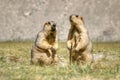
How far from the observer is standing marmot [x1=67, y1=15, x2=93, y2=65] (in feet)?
53.6

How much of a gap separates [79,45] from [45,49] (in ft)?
3.99

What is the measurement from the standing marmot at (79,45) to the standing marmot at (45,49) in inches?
24.0

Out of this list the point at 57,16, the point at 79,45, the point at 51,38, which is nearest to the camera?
the point at 79,45

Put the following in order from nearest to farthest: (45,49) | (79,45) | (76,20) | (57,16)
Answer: (79,45), (45,49), (76,20), (57,16)

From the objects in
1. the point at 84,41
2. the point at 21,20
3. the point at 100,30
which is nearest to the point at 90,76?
the point at 84,41

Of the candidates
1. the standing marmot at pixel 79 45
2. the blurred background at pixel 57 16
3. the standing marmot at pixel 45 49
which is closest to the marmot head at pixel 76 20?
the standing marmot at pixel 79 45

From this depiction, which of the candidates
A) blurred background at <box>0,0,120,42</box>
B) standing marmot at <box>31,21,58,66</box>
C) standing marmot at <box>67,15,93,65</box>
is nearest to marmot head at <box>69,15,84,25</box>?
standing marmot at <box>67,15,93,65</box>

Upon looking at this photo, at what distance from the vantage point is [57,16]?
6241 cm

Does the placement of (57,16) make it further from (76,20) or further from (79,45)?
(79,45)

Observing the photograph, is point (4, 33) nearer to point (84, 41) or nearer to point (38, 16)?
point (38, 16)

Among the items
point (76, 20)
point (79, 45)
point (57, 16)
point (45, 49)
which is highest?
point (57, 16)

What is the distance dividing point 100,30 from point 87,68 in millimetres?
46080

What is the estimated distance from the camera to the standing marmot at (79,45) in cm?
1633

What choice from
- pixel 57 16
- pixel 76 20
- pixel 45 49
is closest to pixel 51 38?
pixel 45 49
